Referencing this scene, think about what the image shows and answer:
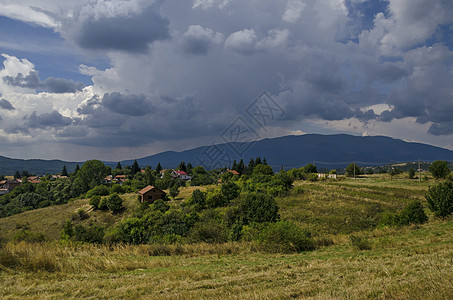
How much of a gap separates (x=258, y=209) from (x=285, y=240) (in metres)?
15.7

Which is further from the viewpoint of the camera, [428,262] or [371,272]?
[428,262]

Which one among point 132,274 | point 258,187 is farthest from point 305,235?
point 258,187

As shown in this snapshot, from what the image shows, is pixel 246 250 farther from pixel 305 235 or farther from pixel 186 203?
pixel 186 203

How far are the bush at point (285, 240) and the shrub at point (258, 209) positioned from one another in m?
14.7

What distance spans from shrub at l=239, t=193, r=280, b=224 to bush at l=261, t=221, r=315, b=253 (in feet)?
48.2

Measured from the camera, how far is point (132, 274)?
24.0 feet

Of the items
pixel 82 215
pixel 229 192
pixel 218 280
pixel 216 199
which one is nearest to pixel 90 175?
pixel 82 215

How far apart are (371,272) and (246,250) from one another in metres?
6.37

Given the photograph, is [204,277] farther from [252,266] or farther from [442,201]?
[442,201]

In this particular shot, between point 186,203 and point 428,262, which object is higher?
point 428,262

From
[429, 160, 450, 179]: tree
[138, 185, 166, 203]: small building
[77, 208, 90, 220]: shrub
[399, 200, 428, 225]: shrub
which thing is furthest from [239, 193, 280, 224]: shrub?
[429, 160, 450, 179]: tree

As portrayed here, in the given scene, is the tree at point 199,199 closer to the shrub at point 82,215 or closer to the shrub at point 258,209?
the shrub at point 258,209

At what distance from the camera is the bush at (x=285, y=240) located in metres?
12.2

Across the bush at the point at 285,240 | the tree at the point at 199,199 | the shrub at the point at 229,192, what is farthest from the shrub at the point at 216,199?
the bush at the point at 285,240
